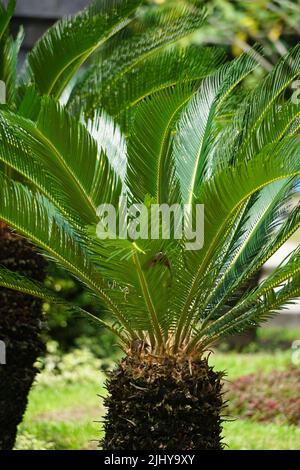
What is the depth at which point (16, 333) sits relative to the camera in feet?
18.0

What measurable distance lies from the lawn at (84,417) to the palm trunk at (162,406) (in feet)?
4.38

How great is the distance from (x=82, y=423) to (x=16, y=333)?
2.21 metres

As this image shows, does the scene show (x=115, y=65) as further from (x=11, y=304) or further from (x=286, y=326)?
(x=286, y=326)

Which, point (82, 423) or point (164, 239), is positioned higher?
point (164, 239)

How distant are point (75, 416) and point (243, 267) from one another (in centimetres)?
389

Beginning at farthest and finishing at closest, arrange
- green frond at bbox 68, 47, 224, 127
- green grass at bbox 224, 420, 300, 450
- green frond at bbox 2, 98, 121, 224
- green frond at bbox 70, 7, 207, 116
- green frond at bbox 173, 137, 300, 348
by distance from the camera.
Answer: green grass at bbox 224, 420, 300, 450 < green frond at bbox 70, 7, 207, 116 < green frond at bbox 68, 47, 224, 127 < green frond at bbox 2, 98, 121, 224 < green frond at bbox 173, 137, 300, 348

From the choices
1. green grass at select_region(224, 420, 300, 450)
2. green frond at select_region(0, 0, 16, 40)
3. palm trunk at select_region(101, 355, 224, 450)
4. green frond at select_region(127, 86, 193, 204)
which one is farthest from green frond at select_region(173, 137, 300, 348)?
green grass at select_region(224, 420, 300, 450)

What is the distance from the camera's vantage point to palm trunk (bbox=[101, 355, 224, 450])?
3.92 metres

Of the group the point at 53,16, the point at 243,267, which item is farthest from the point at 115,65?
the point at 53,16

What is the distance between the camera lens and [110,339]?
10062 millimetres

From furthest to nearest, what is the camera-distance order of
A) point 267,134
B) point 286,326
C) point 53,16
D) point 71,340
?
point 286,326, point 53,16, point 71,340, point 267,134

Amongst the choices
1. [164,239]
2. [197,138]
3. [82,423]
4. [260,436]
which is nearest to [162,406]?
[164,239]

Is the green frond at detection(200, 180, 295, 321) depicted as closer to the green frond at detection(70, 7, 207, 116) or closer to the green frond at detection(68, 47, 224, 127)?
the green frond at detection(68, 47, 224, 127)

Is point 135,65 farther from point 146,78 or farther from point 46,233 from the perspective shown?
point 46,233
